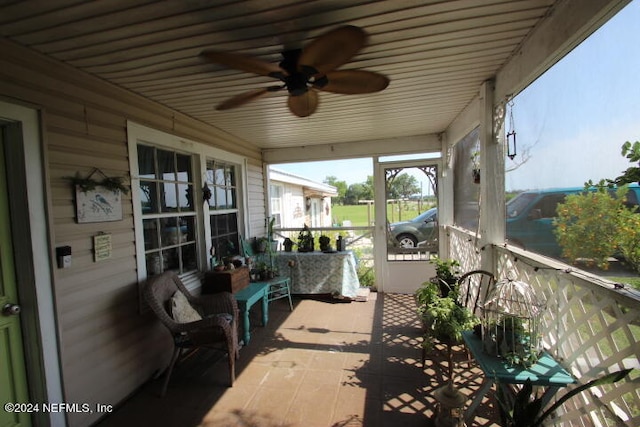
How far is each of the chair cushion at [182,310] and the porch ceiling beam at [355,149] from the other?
2996mm

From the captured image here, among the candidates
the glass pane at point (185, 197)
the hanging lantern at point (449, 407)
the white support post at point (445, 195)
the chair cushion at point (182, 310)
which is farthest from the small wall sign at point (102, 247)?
the white support post at point (445, 195)

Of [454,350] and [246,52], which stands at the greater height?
[246,52]

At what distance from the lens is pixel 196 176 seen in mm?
3428

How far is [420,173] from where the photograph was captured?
4.75 m

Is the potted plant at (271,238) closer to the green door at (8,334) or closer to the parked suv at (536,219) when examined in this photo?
the green door at (8,334)

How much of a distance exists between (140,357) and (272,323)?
5.01 feet

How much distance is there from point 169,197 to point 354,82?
7.37 ft

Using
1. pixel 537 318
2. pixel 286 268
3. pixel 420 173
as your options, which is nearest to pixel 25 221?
pixel 537 318

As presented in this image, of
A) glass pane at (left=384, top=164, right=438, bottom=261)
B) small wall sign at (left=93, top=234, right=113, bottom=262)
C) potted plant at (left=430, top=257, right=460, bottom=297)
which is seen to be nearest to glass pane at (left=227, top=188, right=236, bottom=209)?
small wall sign at (left=93, top=234, right=113, bottom=262)

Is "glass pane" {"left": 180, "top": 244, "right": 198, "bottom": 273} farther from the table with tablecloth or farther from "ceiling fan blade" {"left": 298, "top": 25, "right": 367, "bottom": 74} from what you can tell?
"ceiling fan blade" {"left": 298, "top": 25, "right": 367, "bottom": 74}

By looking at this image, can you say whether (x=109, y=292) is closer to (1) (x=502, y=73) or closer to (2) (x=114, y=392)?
(2) (x=114, y=392)

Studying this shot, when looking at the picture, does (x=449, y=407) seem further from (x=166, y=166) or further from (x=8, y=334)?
(x=166, y=166)

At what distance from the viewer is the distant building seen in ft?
22.3

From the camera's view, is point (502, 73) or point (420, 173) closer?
point (502, 73)
